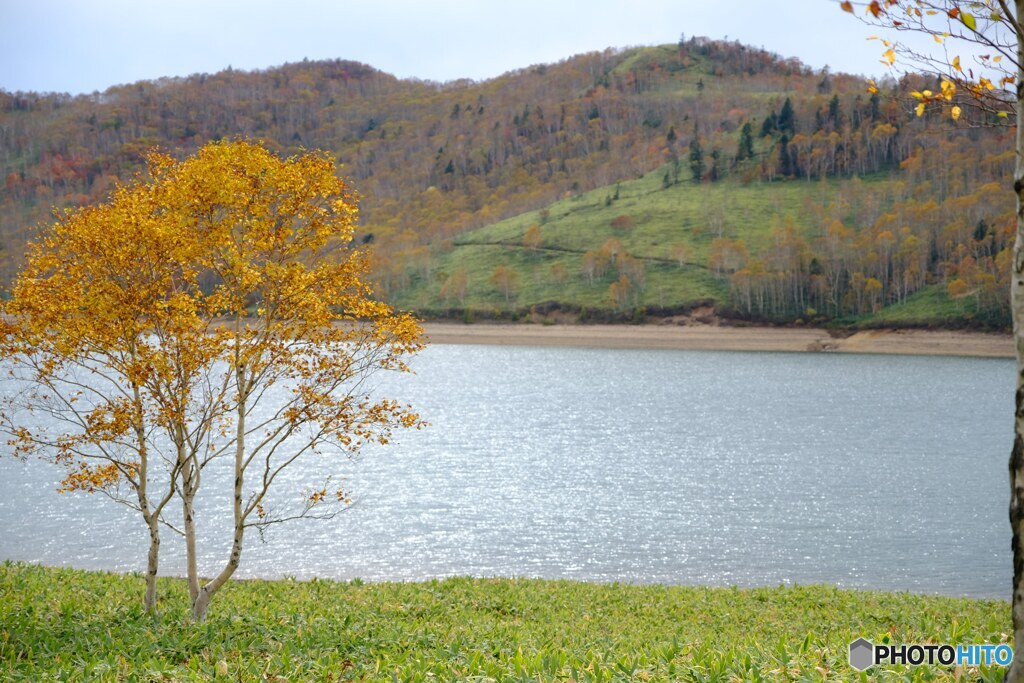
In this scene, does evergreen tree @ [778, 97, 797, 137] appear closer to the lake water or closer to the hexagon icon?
the lake water

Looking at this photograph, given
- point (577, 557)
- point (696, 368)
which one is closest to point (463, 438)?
point (577, 557)

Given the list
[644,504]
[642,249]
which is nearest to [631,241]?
[642,249]

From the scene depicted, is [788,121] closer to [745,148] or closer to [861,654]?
[745,148]

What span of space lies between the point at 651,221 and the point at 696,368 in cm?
8106

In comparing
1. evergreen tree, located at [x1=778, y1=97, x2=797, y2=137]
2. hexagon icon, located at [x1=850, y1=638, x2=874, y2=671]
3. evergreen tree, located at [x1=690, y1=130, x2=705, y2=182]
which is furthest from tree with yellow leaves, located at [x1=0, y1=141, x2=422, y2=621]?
evergreen tree, located at [x1=778, y1=97, x2=797, y2=137]

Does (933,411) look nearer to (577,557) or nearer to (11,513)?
(577,557)

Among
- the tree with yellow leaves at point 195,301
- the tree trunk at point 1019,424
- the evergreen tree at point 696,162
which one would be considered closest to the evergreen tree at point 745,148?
the evergreen tree at point 696,162

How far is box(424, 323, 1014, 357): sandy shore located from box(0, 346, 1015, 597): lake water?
184ft

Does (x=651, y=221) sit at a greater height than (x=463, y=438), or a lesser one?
greater

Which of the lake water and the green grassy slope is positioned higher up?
the green grassy slope

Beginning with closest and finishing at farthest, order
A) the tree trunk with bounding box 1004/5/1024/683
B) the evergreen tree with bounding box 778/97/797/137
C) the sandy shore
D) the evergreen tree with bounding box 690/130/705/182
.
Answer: the tree trunk with bounding box 1004/5/1024/683
the sandy shore
the evergreen tree with bounding box 690/130/705/182
the evergreen tree with bounding box 778/97/797/137

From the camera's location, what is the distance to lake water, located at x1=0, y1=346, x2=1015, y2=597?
79.5 ft

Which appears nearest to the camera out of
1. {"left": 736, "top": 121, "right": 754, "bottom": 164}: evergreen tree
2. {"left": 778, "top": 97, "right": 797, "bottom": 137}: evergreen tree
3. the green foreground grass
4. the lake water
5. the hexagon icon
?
the hexagon icon

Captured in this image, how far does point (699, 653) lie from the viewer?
9953mm
